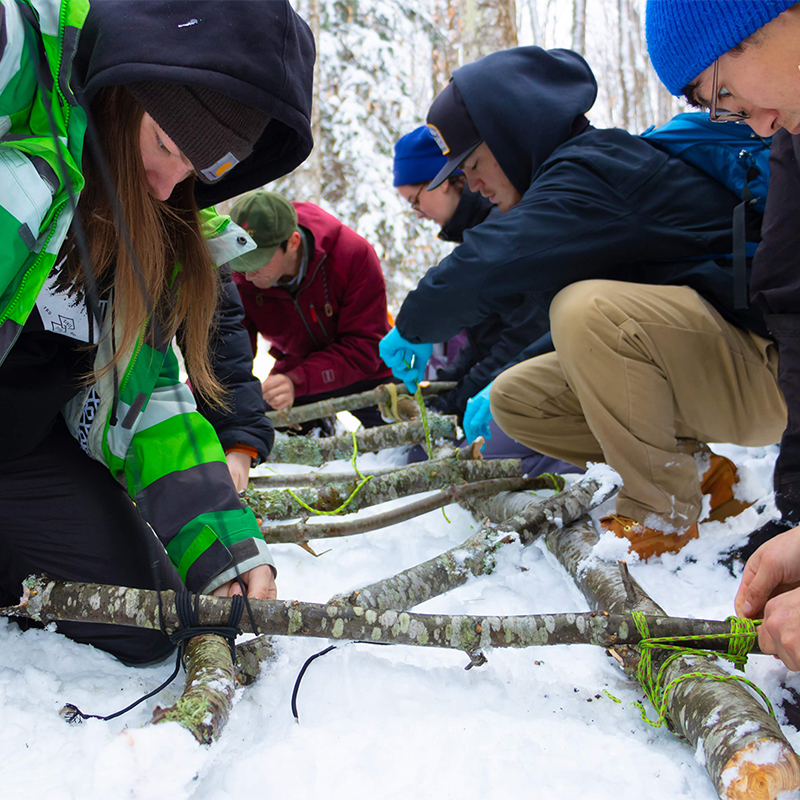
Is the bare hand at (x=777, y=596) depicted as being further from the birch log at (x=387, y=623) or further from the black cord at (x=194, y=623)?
the black cord at (x=194, y=623)

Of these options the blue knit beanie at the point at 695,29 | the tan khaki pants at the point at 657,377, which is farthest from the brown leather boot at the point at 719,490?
the blue knit beanie at the point at 695,29

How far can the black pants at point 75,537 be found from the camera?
1.62 metres

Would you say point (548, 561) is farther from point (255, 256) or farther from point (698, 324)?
point (255, 256)

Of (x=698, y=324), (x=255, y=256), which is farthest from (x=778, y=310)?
(x=255, y=256)

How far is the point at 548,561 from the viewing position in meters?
2.19

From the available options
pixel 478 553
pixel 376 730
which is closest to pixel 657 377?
pixel 478 553

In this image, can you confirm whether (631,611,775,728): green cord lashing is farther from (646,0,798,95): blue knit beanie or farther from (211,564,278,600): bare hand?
(646,0,798,95): blue knit beanie

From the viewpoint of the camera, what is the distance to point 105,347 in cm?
164

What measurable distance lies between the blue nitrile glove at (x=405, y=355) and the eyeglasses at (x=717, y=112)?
146 cm

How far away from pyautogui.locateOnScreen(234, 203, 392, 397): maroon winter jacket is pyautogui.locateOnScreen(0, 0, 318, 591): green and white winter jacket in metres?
1.96

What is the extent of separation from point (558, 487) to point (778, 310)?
1070 mm

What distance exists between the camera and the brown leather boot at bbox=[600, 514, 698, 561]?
6.51ft

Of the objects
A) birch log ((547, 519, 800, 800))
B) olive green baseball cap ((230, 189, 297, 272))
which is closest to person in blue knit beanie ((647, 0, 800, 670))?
birch log ((547, 519, 800, 800))

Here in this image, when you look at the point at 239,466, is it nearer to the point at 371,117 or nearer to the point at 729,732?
the point at 729,732
